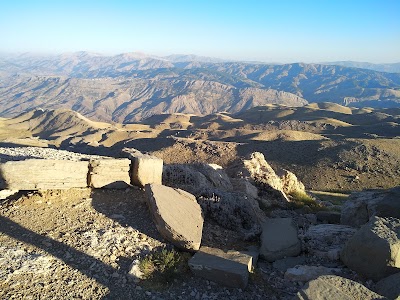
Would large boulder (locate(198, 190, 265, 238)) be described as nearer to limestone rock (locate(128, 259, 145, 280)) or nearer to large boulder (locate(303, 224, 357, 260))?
large boulder (locate(303, 224, 357, 260))

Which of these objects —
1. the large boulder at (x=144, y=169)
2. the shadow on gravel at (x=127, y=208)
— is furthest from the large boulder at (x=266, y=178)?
the shadow on gravel at (x=127, y=208)

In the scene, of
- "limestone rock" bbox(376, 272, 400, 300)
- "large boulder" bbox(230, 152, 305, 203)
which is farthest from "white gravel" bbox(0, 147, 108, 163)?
"limestone rock" bbox(376, 272, 400, 300)

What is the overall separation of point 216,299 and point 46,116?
5231 inches

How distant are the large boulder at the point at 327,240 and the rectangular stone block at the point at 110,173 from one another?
6713mm

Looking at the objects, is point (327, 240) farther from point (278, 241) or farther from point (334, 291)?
point (334, 291)

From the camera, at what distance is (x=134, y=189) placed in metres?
12.4

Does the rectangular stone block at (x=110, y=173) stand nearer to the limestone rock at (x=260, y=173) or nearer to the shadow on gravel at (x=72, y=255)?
the shadow on gravel at (x=72, y=255)

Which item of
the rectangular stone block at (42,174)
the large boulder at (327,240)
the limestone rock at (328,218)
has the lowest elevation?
the limestone rock at (328,218)

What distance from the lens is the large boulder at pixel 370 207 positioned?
39.6 feet

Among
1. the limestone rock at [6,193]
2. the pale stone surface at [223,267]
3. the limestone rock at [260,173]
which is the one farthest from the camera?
the limestone rock at [260,173]

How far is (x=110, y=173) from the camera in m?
12.1

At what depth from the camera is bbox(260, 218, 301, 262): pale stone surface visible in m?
9.88

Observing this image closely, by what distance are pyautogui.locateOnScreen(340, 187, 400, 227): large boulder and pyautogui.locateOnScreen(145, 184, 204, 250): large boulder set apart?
647 centimetres

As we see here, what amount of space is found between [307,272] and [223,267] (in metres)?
2.36
